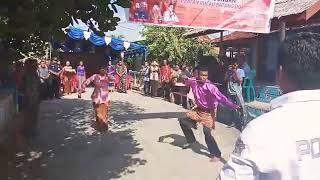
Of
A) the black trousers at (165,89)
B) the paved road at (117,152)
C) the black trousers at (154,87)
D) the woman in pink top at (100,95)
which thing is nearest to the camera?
the paved road at (117,152)

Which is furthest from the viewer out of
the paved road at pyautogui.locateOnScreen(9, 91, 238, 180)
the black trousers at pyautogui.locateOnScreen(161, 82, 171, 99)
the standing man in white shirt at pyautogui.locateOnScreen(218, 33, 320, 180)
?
the black trousers at pyautogui.locateOnScreen(161, 82, 171, 99)

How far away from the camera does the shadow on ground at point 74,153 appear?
22.0 ft

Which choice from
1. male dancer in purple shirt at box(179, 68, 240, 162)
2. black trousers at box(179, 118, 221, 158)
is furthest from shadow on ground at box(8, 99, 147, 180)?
male dancer in purple shirt at box(179, 68, 240, 162)

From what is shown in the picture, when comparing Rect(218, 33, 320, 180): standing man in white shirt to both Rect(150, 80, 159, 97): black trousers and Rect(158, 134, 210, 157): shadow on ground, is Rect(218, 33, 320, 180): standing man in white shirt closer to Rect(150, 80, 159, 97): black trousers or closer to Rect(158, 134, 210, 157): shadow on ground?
Rect(158, 134, 210, 157): shadow on ground

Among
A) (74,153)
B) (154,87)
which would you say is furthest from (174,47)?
(74,153)

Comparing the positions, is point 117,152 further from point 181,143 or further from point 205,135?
point 205,135

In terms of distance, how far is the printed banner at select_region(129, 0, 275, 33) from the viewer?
33.0ft

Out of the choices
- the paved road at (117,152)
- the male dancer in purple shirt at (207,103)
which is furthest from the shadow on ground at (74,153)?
the male dancer in purple shirt at (207,103)

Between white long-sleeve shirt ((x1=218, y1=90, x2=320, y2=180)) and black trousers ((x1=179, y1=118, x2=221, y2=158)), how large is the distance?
569 cm

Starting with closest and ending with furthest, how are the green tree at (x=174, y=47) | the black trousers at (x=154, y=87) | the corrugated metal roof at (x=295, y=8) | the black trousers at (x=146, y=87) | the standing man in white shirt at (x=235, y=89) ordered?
1. the standing man in white shirt at (x=235, y=89)
2. the corrugated metal roof at (x=295, y=8)
3. the black trousers at (x=154, y=87)
4. the black trousers at (x=146, y=87)
5. the green tree at (x=174, y=47)

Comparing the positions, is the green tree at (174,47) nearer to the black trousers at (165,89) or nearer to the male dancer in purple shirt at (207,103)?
the black trousers at (165,89)

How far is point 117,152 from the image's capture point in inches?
311

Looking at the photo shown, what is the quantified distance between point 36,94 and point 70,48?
15.6 meters

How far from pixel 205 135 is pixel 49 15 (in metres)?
3.25
